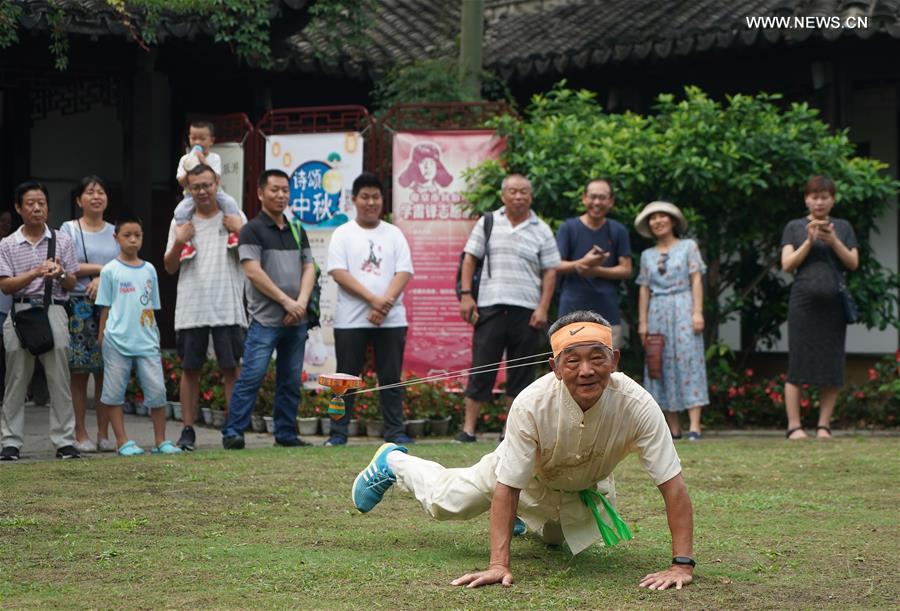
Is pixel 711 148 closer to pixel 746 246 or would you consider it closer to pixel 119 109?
pixel 746 246

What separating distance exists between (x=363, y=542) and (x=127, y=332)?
12.4ft

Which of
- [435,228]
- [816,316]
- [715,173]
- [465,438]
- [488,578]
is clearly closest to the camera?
[488,578]

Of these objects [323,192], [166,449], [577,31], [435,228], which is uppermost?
[577,31]

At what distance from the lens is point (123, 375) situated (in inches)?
369

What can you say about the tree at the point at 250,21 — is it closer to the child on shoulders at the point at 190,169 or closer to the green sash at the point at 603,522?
the child on shoulders at the point at 190,169

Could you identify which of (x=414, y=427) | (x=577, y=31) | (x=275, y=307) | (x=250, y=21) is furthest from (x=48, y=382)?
(x=577, y=31)

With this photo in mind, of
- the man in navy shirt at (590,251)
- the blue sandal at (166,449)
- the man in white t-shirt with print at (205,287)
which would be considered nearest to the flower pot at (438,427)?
the man in navy shirt at (590,251)

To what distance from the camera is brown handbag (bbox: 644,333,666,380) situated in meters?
11.0

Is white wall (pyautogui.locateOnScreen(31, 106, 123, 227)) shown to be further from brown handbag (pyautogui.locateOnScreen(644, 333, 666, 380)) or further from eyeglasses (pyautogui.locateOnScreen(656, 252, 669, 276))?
brown handbag (pyautogui.locateOnScreen(644, 333, 666, 380))

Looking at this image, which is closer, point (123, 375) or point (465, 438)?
point (123, 375)

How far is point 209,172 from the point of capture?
9.99m

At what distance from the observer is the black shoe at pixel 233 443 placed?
382 inches

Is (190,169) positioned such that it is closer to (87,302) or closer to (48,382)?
(87,302)

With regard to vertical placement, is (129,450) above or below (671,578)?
below
